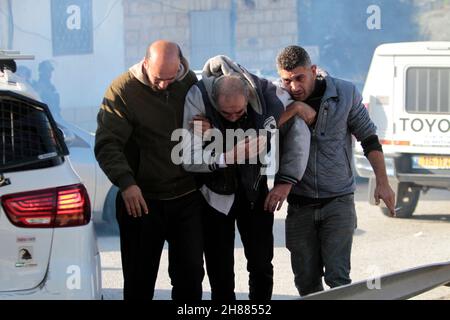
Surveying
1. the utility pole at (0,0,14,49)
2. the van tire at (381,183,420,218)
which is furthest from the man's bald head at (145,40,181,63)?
the utility pole at (0,0,14,49)

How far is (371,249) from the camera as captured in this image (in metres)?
8.91

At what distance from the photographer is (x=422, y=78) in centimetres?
1080

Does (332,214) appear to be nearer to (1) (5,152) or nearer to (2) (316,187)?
(2) (316,187)

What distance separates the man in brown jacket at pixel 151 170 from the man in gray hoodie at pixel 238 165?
0.10 metres

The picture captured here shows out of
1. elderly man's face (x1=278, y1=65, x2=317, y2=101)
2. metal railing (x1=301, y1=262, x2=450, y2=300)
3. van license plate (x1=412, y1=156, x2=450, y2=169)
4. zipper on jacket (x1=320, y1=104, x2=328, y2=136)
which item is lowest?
van license plate (x1=412, y1=156, x2=450, y2=169)

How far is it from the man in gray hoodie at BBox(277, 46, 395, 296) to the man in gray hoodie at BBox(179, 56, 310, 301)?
0.39ft

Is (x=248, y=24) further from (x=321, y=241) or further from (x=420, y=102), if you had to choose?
(x=321, y=241)

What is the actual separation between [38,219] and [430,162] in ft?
23.1

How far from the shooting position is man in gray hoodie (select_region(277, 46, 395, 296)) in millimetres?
4922

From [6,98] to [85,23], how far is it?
16.2 metres

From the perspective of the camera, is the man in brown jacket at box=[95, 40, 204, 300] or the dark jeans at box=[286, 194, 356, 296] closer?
the man in brown jacket at box=[95, 40, 204, 300]

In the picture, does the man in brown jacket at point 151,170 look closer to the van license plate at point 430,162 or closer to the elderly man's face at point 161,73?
the elderly man's face at point 161,73

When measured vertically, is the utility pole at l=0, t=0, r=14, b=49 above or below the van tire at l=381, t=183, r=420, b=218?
above

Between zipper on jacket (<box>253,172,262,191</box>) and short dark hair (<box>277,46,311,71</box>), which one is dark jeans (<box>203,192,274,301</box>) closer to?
zipper on jacket (<box>253,172,262,191</box>)
